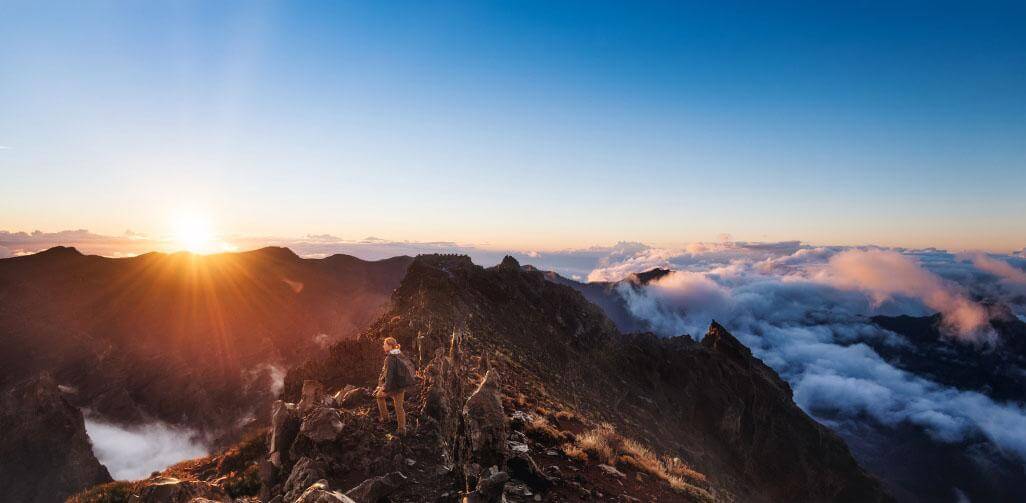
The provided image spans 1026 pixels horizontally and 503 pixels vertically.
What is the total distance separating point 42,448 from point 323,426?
3324 inches

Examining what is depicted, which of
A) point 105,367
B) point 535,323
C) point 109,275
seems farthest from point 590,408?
point 109,275

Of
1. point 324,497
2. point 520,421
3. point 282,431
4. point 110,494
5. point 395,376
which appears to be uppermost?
point 324,497

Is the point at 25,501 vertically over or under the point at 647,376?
under

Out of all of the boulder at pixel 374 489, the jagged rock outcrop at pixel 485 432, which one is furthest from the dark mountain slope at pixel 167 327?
the jagged rock outcrop at pixel 485 432

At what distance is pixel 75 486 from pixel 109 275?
317ft

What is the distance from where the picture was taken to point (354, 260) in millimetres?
176250

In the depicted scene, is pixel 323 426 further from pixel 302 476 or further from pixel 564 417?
pixel 564 417

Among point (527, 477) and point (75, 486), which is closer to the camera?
point (527, 477)

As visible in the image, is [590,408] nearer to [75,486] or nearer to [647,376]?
[647,376]

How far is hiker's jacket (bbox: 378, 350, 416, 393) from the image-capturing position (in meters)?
11.7

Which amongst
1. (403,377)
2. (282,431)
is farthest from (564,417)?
(282,431)

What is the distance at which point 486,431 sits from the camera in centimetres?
851

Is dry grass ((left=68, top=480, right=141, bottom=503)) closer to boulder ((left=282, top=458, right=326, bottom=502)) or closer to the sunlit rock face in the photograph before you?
boulder ((left=282, top=458, right=326, bottom=502))

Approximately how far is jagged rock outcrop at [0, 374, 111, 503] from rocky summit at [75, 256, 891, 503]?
57.5m
